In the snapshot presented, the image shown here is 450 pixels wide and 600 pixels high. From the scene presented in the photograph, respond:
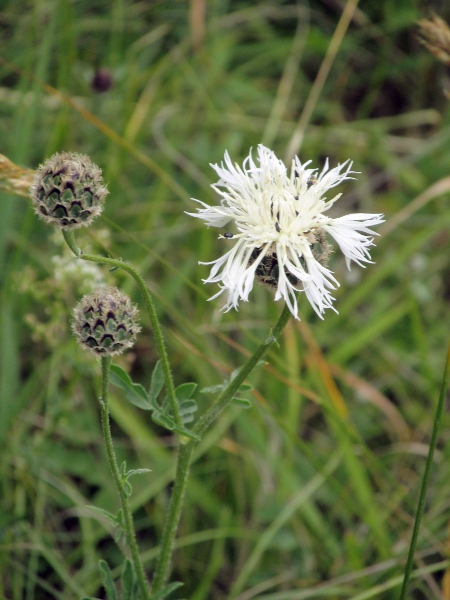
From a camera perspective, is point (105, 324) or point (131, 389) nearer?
point (105, 324)

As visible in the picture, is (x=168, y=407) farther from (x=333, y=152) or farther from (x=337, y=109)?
(x=337, y=109)

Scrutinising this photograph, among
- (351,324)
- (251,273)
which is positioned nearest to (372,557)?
(351,324)

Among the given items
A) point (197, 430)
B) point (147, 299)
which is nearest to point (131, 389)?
point (197, 430)

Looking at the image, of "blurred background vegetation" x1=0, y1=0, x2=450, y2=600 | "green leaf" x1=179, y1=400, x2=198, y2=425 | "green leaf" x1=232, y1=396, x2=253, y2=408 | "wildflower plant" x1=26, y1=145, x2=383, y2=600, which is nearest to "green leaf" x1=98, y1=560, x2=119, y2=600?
"wildflower plant" x1=26, y1=145, x2=383, y2=600

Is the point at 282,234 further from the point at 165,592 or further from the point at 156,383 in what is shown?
the point at 165,592

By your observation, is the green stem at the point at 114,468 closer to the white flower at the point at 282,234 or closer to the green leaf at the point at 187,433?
the green leaf at the point at 187,433

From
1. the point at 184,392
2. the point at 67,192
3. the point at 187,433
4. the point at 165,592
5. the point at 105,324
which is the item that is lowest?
the point at 165,592

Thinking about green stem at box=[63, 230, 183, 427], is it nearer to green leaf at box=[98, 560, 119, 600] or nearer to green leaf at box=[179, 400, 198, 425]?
green leaf at box=[179, 400, 198, 425]

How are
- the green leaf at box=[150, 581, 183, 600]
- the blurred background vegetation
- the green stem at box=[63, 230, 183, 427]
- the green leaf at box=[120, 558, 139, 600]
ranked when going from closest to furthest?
the green stem at box=[63, 230, 183, 427] → the green leaf at box=[150, 581, 183, 600] → the green leaf at box=[120, 558, 139, 600] → the blurred background vegetation
